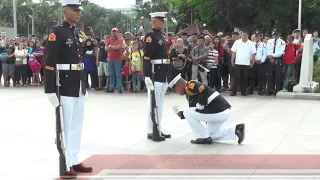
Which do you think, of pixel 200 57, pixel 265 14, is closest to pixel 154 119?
pixel 200 57

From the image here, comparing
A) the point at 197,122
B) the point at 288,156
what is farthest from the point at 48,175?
the point at 288,156

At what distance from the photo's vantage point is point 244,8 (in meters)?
31.0

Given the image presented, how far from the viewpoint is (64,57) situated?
515cm

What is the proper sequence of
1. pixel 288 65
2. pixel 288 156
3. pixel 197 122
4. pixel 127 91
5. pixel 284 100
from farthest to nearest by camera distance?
pixel 127 91, pixel 288 65, pixel 284 100, pixel 197 122, pixel 288 156

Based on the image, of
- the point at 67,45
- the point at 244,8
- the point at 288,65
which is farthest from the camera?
the point at 244,8

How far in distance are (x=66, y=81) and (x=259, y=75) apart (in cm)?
877

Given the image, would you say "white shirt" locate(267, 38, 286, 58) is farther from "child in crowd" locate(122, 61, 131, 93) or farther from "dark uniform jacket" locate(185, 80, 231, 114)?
"dark uniform jacket" locate(185, 80, 231, 114)

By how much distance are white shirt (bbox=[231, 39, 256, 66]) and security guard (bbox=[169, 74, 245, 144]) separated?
5.69 m

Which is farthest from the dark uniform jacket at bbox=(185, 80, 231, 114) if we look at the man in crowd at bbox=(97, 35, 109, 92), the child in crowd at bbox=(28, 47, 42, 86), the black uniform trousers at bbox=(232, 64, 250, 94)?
the child in crowd at bbox=(28, 47, 42, 86)

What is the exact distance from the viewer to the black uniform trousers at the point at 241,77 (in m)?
12.6

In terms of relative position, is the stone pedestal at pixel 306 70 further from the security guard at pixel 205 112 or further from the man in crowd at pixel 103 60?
the security guard at pixel 205 112

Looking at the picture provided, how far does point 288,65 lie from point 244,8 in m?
19.2

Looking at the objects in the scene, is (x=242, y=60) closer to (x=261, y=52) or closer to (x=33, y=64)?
(x=261, y=52)

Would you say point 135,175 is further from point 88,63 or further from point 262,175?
point 88,63
